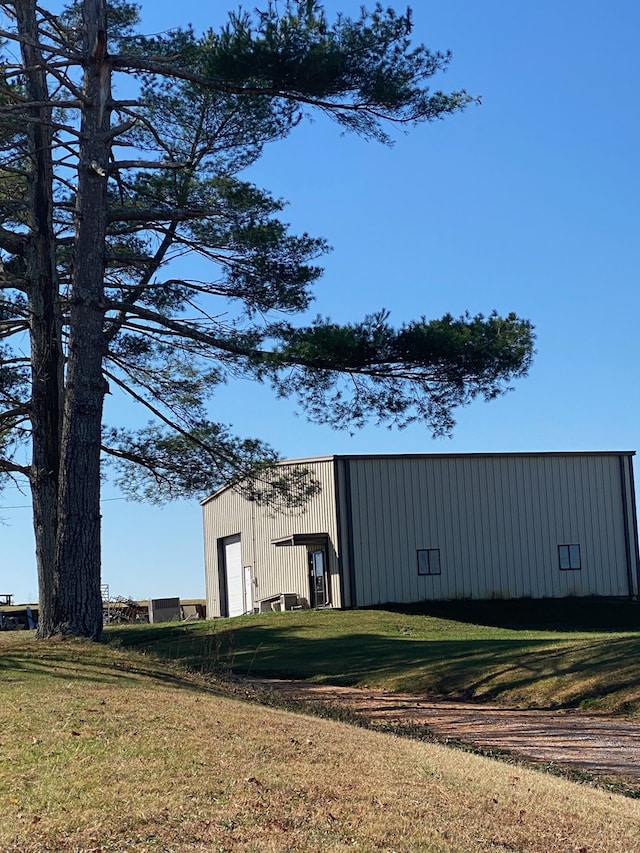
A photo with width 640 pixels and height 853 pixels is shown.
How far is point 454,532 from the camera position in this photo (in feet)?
110

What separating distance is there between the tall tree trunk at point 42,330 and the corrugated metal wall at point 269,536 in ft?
35.8

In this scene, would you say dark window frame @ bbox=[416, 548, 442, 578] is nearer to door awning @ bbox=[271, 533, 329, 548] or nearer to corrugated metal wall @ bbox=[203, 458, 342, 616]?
corrugated metal wall @ bbox=[203, 458, 342, 616]

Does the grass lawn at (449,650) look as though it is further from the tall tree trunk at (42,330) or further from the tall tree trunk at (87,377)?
the tall tree trunk at (42,330)

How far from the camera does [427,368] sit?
18016 millimetres

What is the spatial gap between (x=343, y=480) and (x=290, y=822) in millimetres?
25805

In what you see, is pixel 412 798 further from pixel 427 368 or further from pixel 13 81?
pixel 13 81

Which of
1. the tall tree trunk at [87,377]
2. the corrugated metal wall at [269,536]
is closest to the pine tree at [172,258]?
the tall tree trunk at [87,377]

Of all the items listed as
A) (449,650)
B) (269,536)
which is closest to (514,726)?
(449,650)

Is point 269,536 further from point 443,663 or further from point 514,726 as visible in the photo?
point 514,726

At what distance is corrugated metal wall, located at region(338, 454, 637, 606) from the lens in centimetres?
3275

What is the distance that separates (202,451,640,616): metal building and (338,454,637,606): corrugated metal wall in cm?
3

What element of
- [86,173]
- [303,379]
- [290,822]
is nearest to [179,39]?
[86,173]

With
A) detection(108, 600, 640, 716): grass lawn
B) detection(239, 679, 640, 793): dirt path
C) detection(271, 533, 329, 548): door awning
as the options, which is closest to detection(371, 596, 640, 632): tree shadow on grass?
detection(108, 600, 640, 716): grass lawn

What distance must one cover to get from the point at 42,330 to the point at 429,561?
56.4ft
